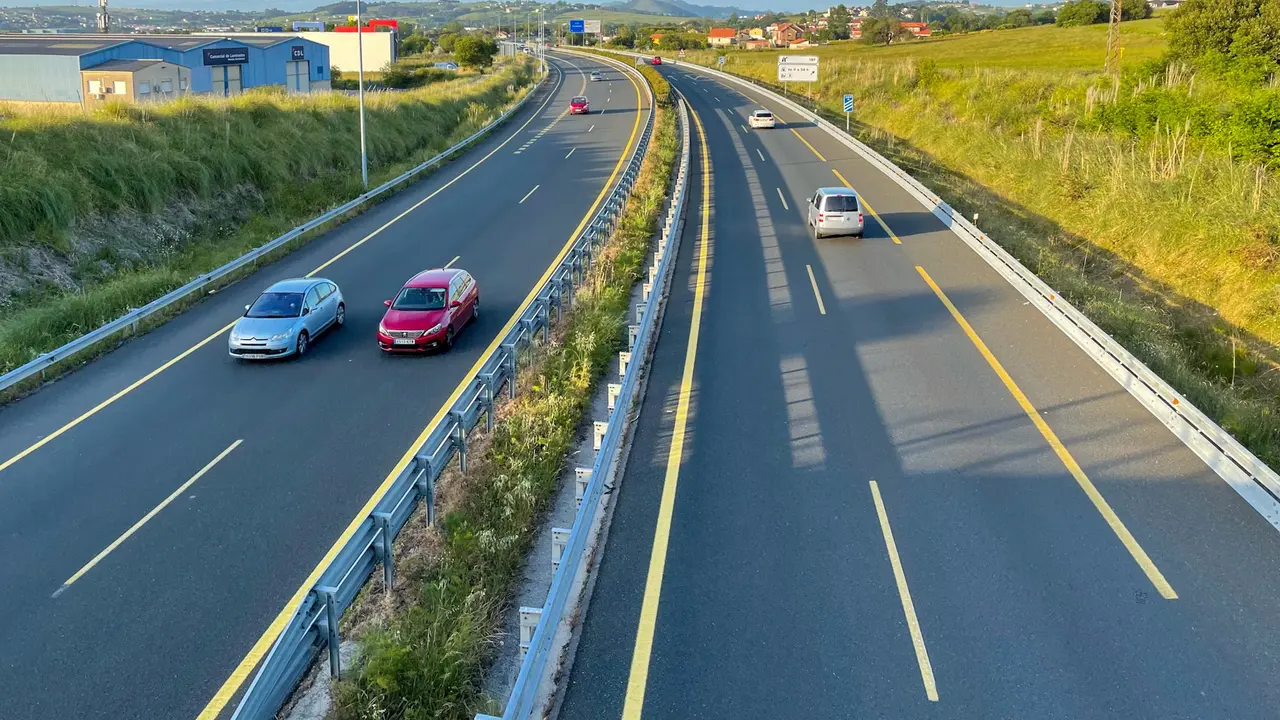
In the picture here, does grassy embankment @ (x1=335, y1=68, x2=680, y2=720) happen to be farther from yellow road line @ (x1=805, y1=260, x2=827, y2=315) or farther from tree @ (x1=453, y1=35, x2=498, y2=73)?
tree @ (x1=453, y1=35, x2=498, y2=73)

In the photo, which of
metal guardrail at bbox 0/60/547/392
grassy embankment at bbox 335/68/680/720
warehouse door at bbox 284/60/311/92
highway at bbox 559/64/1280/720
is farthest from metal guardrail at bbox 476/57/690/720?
warehouse door at bbox 284/60/311/92

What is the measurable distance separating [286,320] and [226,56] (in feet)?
214

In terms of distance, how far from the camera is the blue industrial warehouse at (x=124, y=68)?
58938mm

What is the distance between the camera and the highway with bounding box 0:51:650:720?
8.87 m

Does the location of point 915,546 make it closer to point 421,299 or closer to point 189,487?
point 189,487

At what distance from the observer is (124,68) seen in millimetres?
60125

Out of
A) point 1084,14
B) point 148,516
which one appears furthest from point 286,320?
point 1084,14

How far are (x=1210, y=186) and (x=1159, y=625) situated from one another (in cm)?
2064

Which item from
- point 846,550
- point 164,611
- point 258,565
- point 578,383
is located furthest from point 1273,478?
point 164,611

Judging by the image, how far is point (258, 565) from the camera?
10438 mm

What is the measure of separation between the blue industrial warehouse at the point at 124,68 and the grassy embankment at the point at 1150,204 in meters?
38.9

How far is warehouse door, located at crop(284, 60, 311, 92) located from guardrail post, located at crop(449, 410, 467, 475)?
79.4 meters

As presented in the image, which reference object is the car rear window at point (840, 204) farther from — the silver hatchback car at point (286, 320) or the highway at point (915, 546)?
the silver hatchback car at point (286, 320)

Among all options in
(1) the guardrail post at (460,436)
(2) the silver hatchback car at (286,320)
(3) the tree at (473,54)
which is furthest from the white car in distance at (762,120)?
(3) the tree at (473,54)
